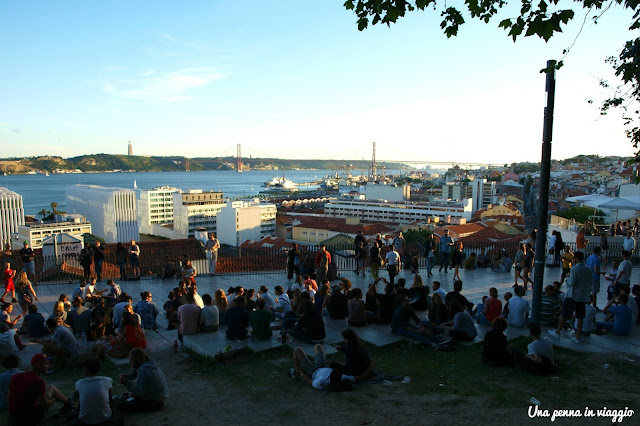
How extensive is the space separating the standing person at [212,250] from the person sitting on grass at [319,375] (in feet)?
22.9

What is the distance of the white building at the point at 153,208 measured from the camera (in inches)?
3880

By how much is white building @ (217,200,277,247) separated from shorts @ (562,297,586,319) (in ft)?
229

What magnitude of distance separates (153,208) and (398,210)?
5249 cm

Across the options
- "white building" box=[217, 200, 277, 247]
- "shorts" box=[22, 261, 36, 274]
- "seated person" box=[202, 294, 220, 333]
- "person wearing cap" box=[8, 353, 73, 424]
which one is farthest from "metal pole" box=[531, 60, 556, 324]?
"white building" box=[217, 200, 277, 247]

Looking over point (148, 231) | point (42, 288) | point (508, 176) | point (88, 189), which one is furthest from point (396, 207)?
point (42, 288)

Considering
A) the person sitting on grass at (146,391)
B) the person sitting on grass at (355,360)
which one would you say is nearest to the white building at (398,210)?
the person sitting on grass at (355,360)

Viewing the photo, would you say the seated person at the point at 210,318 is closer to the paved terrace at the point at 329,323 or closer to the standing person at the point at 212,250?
the paved terrace at the point at 329,323

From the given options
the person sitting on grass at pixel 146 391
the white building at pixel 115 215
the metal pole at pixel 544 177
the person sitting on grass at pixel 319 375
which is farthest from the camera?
the white building at pixel 115 215

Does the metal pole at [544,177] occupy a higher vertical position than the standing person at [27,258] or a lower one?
higher

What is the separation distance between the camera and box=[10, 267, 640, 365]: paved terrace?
6.82 m

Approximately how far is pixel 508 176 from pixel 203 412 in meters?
163

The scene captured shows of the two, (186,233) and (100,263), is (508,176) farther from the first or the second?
(100,263)

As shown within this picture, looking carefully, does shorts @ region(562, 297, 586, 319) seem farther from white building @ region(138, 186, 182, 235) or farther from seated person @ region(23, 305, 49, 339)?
white building @ region(138, 186, 182, 235)

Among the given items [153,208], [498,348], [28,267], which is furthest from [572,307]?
[153,208]
